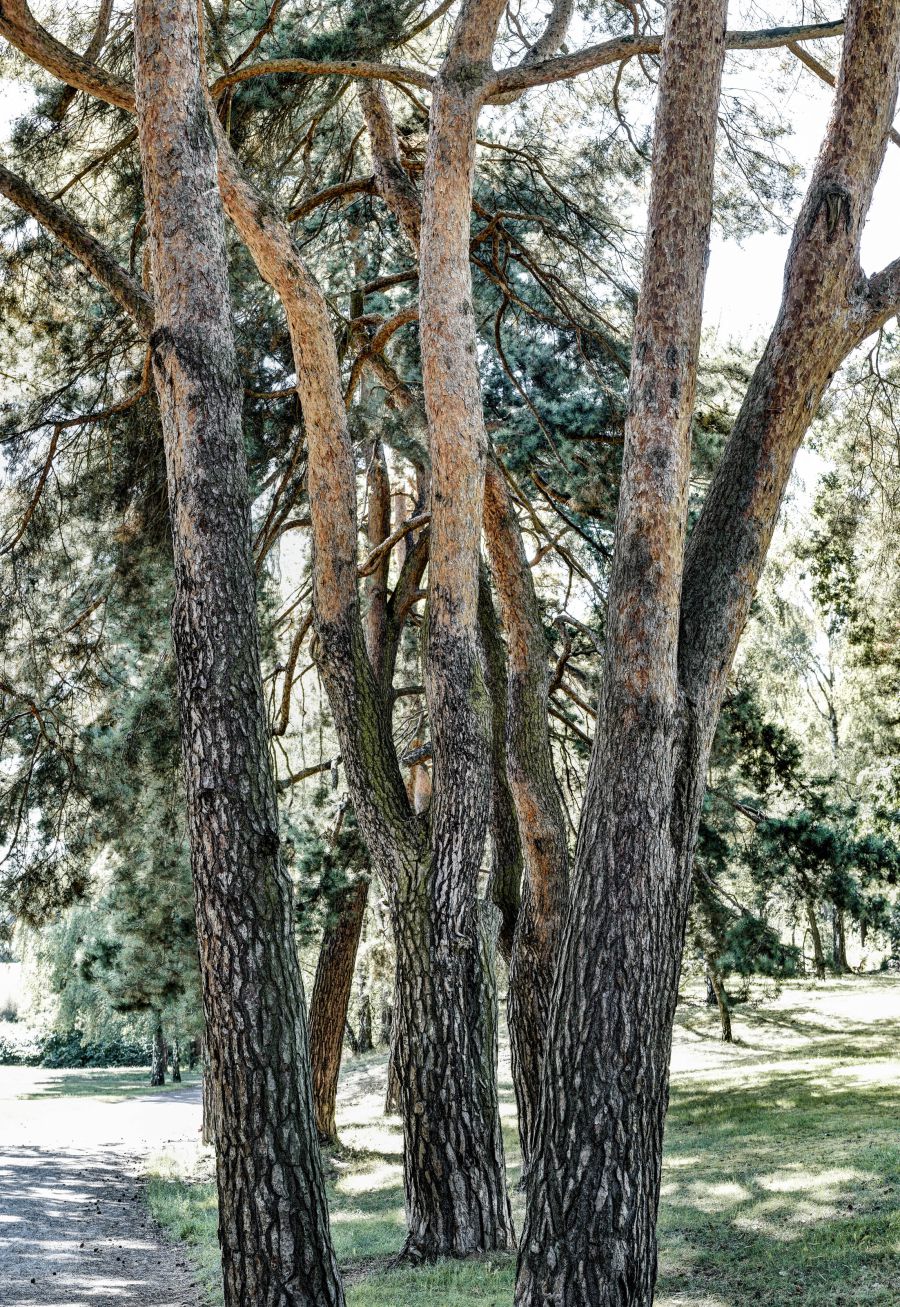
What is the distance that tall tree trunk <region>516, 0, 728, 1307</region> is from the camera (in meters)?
3.80

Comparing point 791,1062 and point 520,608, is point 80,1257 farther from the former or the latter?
point 791,1062

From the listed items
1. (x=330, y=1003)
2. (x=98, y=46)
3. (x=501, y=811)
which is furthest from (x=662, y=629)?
(x=330, y=1003)

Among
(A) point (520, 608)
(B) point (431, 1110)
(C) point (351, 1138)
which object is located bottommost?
(C) point (351, 1138)

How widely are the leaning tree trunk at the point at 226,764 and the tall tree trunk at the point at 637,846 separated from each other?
832 millimetres

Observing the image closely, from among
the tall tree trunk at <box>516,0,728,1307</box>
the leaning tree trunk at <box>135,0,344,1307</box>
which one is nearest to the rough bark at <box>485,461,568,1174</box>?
the tall tree trunk at <box>516,0,728,1307</box>

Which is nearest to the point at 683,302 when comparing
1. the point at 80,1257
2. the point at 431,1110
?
the point at 431,1110

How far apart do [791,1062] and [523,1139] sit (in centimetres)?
928

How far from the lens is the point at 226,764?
4.16m

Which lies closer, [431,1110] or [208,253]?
[208,253]

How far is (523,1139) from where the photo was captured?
8266mm

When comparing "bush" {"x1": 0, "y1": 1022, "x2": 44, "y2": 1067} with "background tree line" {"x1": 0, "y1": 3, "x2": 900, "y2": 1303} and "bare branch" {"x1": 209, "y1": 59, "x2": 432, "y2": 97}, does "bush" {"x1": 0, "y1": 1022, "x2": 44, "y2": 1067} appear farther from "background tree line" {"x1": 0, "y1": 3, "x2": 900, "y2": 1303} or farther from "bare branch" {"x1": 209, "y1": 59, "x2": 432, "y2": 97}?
"bare branch" {"x1": 209, "y1": 59, "x2": 432, "y2": 97}

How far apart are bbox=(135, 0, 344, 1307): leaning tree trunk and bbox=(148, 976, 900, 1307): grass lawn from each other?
5.25 ft

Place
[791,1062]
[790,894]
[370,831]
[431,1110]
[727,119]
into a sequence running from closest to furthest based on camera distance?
1. [431,1110]
2. [370,831]
3. [727,119]
4. [790,894]
5. [791,1062]

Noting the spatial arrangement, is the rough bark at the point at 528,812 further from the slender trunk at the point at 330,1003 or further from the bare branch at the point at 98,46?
the slender trunk at the point at 330,1003
